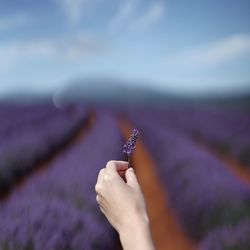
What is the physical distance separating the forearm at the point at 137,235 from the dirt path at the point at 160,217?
3.39m

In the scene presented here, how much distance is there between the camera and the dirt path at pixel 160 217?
4316 mm

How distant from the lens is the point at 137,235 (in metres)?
0.78

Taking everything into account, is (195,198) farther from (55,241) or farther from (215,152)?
(215,152)

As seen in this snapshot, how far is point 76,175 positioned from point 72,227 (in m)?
1.49

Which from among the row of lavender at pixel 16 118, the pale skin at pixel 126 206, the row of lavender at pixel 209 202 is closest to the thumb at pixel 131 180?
the pale skin at pixel 126 206

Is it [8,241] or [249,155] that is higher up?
[249,155]

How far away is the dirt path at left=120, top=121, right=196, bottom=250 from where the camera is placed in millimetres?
4316

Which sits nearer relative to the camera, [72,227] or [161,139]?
[72,227]

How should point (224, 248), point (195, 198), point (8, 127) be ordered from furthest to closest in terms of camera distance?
1. point (8, 127)
2. point (195, 198)
3. point (224, 248)

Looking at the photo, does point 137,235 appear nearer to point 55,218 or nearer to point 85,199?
point 55,218

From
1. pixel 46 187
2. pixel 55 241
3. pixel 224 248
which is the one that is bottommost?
pixel 224 248

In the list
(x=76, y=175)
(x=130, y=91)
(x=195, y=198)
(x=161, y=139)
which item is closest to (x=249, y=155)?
(x=161, y=139)

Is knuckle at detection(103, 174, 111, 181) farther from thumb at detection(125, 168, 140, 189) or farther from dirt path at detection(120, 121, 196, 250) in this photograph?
dirt path at detection(120, 121, 196, 250)

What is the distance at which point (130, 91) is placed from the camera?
125 m
